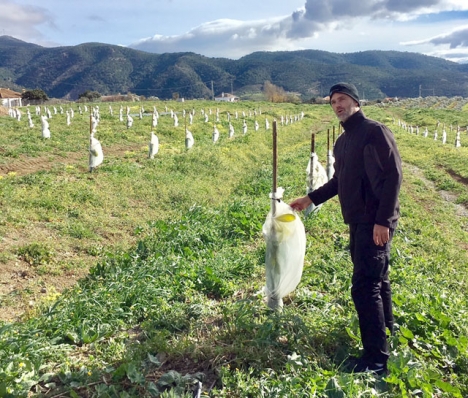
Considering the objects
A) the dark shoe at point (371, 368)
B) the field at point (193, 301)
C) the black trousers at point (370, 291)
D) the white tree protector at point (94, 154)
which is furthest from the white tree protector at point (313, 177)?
the white tree protector at point (94, 154)

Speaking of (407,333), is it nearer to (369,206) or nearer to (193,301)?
(369,206)

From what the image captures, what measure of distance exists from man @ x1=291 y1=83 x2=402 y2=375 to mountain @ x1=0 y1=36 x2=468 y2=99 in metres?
125

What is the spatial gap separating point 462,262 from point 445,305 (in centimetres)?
257

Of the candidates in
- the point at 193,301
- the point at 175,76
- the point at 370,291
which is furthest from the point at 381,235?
the point at 175,76

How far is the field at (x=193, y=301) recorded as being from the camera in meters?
2.90

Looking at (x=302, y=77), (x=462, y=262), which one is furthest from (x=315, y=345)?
(x=302, y=77)

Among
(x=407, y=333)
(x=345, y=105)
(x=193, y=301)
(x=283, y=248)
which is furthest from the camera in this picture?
(x=193, y=301)

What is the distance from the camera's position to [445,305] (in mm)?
3939

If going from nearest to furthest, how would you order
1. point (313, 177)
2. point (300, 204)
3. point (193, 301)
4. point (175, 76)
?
point (300, 204), point (193, 301), point (313, 177), point (175, 76)

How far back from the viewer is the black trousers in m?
2.94

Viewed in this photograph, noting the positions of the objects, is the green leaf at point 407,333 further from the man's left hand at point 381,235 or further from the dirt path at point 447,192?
the dirt path at point 447,192

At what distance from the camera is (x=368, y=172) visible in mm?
2898

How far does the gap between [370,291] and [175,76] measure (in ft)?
480

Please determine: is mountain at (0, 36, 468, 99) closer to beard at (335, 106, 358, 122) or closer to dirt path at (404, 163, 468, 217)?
dirt path at (404, 163, 468, 217)
